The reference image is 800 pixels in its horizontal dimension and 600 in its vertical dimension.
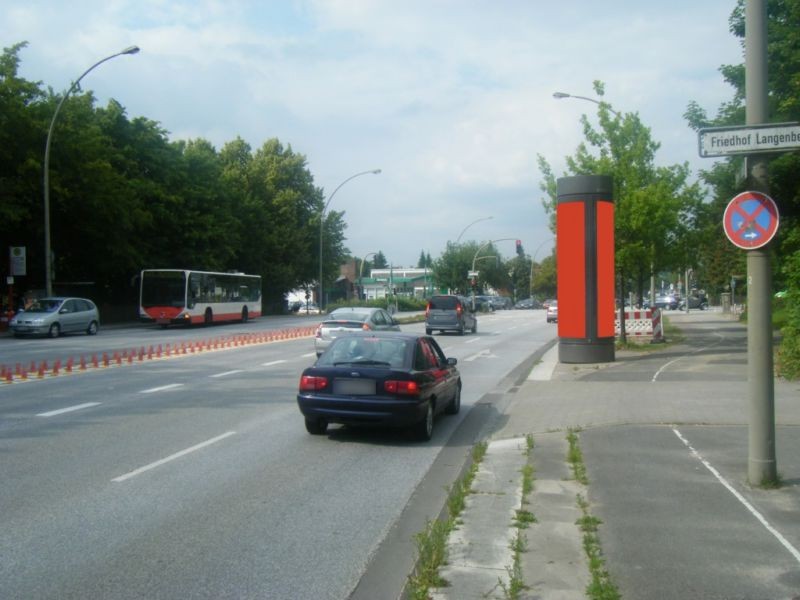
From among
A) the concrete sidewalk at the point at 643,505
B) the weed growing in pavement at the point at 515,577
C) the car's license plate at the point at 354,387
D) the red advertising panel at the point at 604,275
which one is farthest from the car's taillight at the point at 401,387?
the red advertising panel at the point at 604,275

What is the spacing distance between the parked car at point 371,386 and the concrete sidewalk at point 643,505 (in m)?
1.08

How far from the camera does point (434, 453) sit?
970cm

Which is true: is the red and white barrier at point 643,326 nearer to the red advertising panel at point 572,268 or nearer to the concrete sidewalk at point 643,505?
the red advertising panel at point 572,268

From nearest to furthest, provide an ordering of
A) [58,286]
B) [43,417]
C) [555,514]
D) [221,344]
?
[555,514]
[43,417]
[221,344]
[58,286]

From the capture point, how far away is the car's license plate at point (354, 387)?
989cm

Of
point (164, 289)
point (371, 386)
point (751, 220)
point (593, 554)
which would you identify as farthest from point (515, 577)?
point (164, 289)

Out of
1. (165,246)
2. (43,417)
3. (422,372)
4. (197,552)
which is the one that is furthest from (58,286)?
(197,552)

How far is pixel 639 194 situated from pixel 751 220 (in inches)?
693

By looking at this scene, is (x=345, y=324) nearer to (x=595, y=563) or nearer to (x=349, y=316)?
(x=349, y=316)

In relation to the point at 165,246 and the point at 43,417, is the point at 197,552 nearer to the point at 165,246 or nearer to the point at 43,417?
Result: the point at 43,417

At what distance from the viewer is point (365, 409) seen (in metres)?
9.80

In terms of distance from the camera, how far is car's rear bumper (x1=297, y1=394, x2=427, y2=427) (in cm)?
975

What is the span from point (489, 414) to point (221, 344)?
16499 mm

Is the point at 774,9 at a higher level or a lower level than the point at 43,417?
higher
